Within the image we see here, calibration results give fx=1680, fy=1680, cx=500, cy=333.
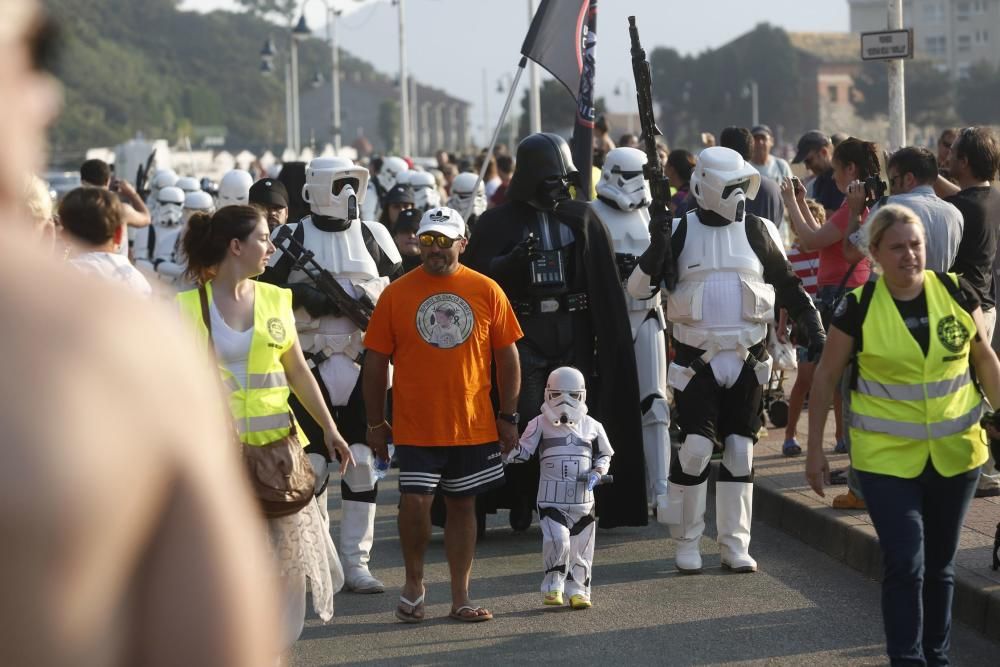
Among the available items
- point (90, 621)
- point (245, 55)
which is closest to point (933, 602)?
point (90, 621)

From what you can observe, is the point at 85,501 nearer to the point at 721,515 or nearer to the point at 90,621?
the point at 90,621

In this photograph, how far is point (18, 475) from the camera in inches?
37.9

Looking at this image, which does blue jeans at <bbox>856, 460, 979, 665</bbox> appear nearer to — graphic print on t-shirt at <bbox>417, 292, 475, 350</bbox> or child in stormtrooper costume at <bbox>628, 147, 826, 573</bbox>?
graphic print on t-shirt at <bbox>417, 292, 475, 350</bbox>

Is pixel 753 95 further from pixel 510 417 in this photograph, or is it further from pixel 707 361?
pixel 510 417

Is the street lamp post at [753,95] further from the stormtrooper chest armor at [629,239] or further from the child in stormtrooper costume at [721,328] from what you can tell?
the child in stormtrooper costume at [721,328]

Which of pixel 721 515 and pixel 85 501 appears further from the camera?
pixel 721 515

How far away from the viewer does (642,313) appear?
31.3 ft

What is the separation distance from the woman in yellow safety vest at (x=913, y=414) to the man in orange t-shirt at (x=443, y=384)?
1.81 m

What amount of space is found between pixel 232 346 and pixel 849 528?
11.2 feet

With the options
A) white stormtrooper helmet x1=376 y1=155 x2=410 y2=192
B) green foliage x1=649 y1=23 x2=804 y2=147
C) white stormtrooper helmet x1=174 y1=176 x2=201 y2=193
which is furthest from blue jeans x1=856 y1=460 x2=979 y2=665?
green foliage x1=649 y1=23 x2=804 y2=147

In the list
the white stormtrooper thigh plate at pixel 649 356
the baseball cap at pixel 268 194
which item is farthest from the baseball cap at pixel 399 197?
the baseball cap at pixel 268 194

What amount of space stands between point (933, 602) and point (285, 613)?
2255 mm

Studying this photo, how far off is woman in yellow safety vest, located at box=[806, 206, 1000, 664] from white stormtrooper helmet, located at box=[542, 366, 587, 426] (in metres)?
2.02

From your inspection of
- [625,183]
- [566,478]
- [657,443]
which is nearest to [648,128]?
[625,183]
